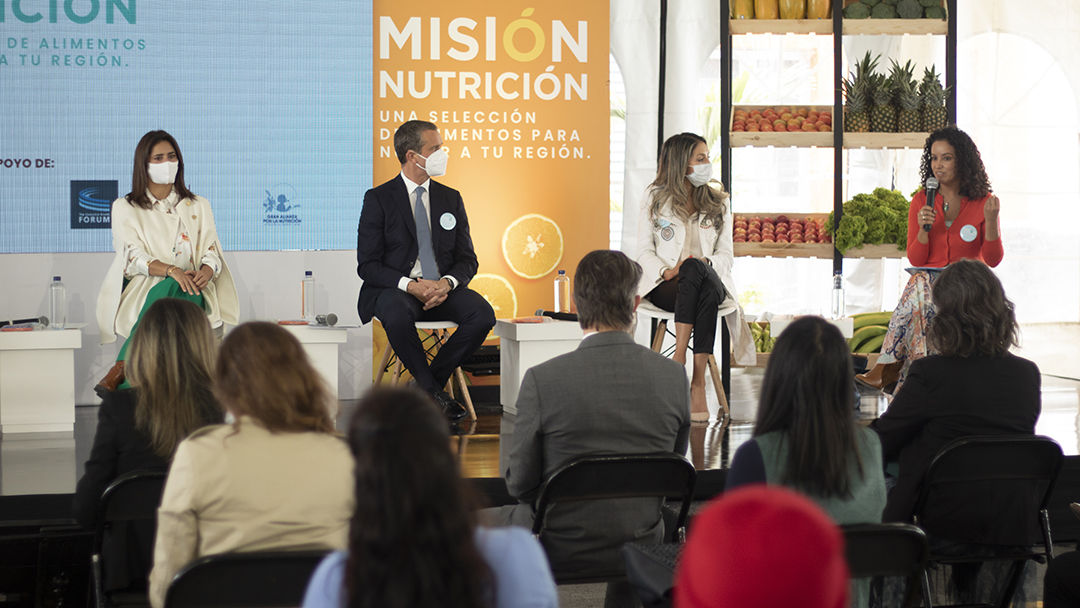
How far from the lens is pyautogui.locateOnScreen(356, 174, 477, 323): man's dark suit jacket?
205 inches

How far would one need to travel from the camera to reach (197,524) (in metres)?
1.90

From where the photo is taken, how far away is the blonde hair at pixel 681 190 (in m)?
5.44

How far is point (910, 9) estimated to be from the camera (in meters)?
6.22

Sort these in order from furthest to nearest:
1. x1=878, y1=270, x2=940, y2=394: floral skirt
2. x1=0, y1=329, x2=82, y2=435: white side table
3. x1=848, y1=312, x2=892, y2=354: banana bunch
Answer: x1=848, y1=312, x2=892, y2=354: banana bunch < x1=0, y1=329, x2=82, y2=435: white side table < x1=878, y1=270, x2=940, y2=394: floral skirt

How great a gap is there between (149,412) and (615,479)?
42.8 inches

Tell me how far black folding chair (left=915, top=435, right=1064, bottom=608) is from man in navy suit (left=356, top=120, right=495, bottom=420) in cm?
262

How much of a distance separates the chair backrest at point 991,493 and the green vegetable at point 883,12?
160 inches

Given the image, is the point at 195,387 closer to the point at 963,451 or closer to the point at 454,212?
the point at 963,451

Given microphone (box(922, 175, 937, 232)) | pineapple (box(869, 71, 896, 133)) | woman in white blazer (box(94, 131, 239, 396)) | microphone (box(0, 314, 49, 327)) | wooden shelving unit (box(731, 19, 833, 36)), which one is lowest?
microphone (box(0, 314, 49, 327))

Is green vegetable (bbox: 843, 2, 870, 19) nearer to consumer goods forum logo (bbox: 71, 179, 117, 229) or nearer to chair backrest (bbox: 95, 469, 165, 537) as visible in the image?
consumer goods forum logo (bbox: 71, 179, 117, 229)

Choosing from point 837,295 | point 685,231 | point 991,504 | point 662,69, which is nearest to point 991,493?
point 991,504

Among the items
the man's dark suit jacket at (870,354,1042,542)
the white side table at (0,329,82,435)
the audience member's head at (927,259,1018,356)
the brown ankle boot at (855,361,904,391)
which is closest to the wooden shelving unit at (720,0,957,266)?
the brown ankle boot at (855,361,904,391)

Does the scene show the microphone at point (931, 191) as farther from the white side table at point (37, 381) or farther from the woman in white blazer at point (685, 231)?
the white side table at point (37, 381)

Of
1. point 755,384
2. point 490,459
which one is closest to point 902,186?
point 755,384
